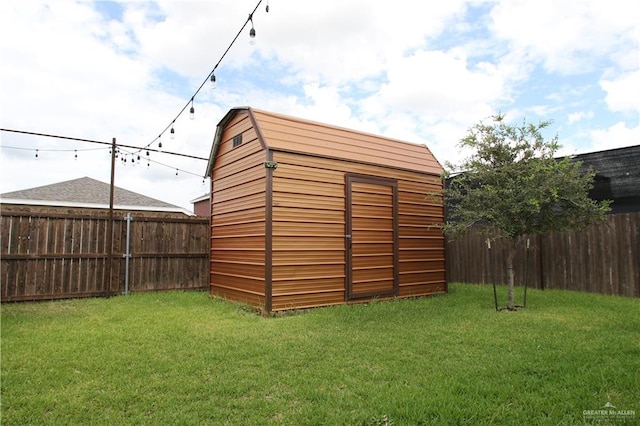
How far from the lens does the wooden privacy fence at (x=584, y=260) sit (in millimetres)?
7316

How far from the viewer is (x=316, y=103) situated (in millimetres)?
9688

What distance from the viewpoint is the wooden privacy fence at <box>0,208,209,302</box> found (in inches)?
271

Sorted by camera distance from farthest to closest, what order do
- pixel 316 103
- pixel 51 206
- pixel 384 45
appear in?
pixel 51 206
pixel 316 103
pixel 384 45

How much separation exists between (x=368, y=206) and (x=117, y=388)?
197 inches

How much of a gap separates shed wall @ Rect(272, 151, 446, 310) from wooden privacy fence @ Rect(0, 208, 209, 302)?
350 centimetres

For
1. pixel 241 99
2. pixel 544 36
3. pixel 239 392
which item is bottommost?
pixel 239 392

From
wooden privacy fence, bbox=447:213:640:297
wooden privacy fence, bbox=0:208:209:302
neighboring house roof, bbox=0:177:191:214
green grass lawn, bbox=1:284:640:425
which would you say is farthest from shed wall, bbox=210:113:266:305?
neighboring house roof, bbox=0:177:191:214

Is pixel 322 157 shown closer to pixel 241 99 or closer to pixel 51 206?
pixel 241 99

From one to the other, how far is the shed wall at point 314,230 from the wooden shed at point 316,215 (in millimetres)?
17

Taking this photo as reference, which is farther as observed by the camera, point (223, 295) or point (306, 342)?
point (223, 295)

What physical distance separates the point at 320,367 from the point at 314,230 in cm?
320

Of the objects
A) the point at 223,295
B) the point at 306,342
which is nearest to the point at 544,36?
the point at 306,342

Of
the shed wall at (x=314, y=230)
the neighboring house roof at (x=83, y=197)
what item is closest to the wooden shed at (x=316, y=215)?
the shed wall at (x=314, y=230)

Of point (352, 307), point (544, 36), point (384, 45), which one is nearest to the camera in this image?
point (352, 307)
